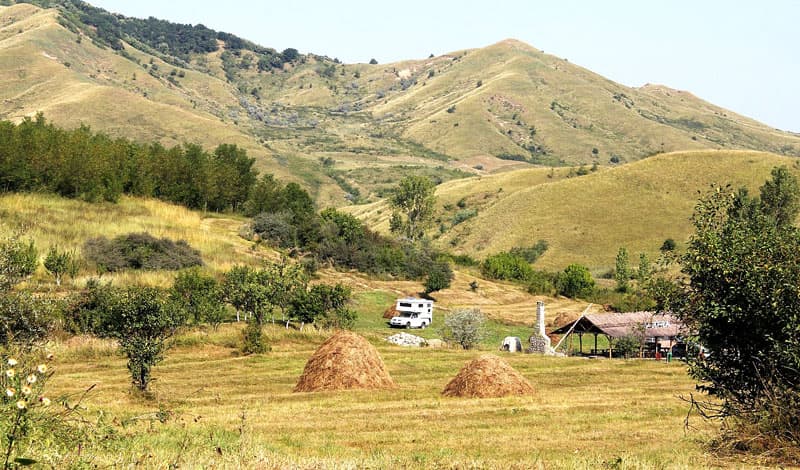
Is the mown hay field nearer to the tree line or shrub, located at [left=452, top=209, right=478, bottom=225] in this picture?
the tree line

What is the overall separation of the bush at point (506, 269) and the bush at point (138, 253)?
4769 cm

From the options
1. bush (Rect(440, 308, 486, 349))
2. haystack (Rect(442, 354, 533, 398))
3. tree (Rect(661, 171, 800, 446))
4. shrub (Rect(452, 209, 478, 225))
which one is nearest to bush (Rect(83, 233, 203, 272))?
bush (Rect(440, 308, 486, 349))

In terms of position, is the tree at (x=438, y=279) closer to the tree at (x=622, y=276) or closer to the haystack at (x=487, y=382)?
the tree at (x=622, y=276)

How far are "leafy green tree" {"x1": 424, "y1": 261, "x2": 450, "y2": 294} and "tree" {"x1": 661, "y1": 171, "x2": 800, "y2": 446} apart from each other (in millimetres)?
68057

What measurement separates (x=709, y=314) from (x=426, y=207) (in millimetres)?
118576

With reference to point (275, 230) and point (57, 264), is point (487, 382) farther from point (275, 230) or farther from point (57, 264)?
point (275, 230)

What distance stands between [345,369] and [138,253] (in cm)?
3803

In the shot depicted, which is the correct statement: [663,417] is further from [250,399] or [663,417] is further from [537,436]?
[250,399]

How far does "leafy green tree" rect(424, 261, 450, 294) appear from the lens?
8544 centimetres

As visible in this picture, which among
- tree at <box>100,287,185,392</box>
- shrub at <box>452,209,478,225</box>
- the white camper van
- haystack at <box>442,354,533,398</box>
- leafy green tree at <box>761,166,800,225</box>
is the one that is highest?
leafy green tree at <box>761,166,800,225</box>

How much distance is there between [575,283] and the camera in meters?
94.4

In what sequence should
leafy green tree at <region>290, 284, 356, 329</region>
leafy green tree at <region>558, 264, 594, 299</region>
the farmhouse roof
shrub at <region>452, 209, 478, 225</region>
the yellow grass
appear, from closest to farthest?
the farmhouse roof → leafy green tree at <region>290, 284, 356, 329</region> → the yellow grass → leafy green tree at <region>558, 264, 594, 299</region> → shrub at <region>452, 209, 478, 225</region>

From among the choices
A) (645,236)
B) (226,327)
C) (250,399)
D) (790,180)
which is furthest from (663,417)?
(645,236)

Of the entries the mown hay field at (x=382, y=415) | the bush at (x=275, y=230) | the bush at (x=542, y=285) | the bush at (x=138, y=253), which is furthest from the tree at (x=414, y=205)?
the mown hay field at (x=382, y=415)
